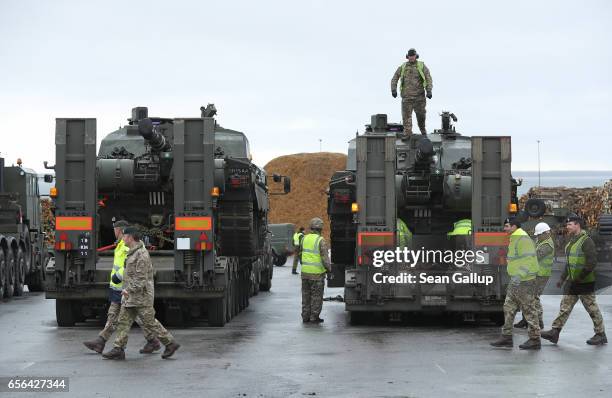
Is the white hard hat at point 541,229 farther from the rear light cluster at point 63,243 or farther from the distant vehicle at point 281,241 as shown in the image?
the distant vehicle at point 281,241

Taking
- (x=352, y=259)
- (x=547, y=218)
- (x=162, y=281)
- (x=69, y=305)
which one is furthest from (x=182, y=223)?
(x=547, y=218)

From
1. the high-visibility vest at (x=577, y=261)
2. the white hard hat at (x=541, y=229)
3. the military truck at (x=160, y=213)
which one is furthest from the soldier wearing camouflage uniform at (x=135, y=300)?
the white hard hat at (x=541, y=229)

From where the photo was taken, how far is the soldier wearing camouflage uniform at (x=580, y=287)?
1762 centimetres

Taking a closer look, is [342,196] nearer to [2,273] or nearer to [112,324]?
[112,324]

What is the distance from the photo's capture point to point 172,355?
15969 mm

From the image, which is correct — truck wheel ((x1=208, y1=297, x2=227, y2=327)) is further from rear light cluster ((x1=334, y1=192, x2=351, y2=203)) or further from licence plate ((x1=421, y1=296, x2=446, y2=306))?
licence plate ((x1=421, y1=296, x2=446, y2=306))

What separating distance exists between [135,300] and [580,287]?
6229 millimetres

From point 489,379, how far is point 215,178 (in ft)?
29.7

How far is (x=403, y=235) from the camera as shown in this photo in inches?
870

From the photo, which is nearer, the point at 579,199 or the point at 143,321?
the point at 143,321

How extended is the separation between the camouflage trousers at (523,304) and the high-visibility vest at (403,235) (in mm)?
4614

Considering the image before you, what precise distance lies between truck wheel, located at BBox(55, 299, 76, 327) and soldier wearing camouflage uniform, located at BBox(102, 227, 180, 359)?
544 cm

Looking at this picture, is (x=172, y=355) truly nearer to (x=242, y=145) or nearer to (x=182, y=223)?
(x=182, y=223)

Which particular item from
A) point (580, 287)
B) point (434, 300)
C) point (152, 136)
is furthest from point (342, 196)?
point (580, 287)
